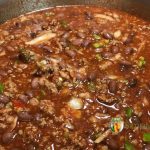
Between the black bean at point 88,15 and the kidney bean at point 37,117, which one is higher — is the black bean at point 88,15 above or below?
above

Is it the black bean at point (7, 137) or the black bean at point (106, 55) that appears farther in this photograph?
the black bean at point (106, 55)

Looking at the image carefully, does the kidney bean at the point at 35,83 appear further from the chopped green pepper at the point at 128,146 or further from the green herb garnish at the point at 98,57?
the chopped green pepper at the point at 128,146

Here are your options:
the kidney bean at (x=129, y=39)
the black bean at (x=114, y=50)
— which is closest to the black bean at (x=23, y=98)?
the black bean at (x=114, y=50)

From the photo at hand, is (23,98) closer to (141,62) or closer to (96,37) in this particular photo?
(96,37)

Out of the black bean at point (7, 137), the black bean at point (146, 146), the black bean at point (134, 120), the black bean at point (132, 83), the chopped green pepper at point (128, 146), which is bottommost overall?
the black bean at point (146, 146)

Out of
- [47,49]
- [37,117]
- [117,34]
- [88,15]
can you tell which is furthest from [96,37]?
[37,117]

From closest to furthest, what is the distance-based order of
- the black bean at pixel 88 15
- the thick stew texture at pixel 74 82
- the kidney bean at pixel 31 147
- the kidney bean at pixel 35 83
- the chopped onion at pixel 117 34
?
the kidney bean at pixel 31 147 < the thick stew texture at pixel 74 82 < the kidney bean at pixel 35 83 < the chopped onion at pixel 117 34 < the black bean at pixel 88 15

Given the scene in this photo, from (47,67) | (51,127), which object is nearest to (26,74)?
(47,67)
